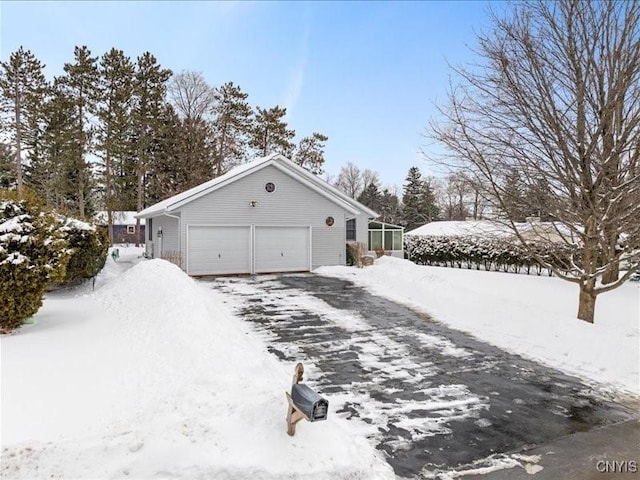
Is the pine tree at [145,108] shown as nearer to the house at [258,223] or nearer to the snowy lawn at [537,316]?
the house at [258,223]

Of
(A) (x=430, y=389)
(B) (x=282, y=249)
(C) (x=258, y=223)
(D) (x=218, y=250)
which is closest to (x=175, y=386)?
(A) (x=430, y=389)

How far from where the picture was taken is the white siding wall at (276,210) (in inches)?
604

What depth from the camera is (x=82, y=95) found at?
28.4 meters

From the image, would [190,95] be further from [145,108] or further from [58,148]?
[58,148]

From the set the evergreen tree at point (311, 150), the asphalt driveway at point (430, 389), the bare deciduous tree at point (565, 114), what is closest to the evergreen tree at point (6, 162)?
the evergreen tree at point (311, 150)

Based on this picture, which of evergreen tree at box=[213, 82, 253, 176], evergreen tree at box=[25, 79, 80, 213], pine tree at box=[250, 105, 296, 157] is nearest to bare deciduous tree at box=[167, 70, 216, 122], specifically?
evergreen tree at box=[213, 82, 253, 176]

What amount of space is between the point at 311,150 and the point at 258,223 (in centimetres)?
2161

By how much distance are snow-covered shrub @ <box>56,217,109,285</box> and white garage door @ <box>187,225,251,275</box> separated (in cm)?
419

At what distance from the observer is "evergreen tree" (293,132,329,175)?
3612cm

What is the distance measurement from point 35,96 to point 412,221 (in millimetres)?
36008

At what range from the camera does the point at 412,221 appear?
152ft

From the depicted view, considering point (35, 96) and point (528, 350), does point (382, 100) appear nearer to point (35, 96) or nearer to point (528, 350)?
point (528, 350)

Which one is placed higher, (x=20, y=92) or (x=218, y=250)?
(x=20, y=92)

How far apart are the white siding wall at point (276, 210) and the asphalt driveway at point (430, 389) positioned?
691 centimetres
